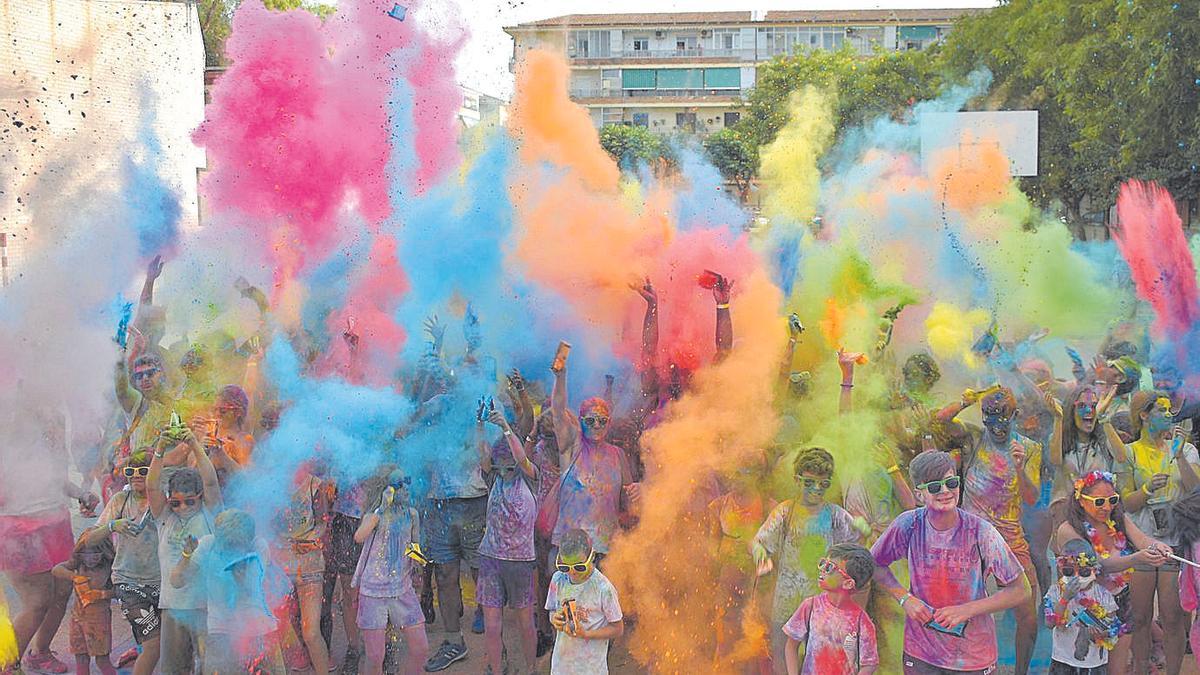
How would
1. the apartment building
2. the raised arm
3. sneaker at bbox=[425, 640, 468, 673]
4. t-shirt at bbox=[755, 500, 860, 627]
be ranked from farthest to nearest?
the apartment building, the raised arm, sneaker at bbox=[425, 640, 468, 673], t-shirt at bbox=[755, 500, 860, 627]

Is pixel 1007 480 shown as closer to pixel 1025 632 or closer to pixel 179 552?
pixel 1025 632

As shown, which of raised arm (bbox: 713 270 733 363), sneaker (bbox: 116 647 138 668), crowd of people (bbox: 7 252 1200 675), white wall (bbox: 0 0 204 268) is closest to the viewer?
crowd of people (bbox: 7 252 1200 675)

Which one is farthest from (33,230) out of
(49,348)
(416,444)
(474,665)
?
(474,665)

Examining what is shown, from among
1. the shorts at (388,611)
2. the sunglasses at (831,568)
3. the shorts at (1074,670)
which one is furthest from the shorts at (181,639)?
the shorts at (1074,670)

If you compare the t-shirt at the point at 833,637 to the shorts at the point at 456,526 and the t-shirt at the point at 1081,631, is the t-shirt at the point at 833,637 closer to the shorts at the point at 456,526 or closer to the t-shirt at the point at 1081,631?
the t-shirt at the point at 1081,631

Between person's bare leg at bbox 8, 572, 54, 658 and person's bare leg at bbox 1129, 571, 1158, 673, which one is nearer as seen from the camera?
person's bare leg at bbox 1129, 571, 1158, 673

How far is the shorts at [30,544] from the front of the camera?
17.7 feet

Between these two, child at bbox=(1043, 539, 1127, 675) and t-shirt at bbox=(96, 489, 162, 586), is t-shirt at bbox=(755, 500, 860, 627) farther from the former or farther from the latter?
t-shirt at bbox=(96, 489, 162, 586)

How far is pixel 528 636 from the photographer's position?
5.48m

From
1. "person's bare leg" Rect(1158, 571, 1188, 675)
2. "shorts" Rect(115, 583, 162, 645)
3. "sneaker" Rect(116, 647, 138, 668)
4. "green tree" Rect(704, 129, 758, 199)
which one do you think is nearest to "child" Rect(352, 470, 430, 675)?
"shorts" Rect(115, 583, 162, 645)

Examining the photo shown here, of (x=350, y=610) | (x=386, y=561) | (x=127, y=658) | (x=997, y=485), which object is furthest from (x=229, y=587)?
(x=997, y=485)

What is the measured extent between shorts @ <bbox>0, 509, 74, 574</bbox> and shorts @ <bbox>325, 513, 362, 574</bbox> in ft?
3.73

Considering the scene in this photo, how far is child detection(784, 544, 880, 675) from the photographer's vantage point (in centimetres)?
412

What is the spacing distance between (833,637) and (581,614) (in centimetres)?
89
